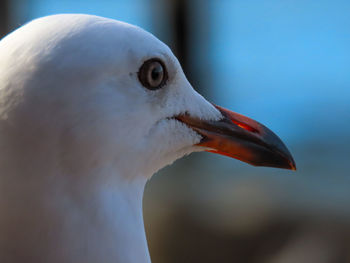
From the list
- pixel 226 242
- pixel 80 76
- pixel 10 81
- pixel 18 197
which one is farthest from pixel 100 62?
pixel 226 242

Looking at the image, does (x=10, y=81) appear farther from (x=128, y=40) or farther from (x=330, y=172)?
(x=330, y=172)

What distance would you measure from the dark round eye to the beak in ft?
0.46

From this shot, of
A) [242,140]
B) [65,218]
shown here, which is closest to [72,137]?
[65,218]

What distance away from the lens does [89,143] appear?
3.10 feet

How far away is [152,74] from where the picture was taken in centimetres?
106

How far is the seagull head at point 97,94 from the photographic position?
894 mm

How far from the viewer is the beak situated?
1216mm

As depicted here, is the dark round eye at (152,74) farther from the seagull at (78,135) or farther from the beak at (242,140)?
the beak at (242,140)

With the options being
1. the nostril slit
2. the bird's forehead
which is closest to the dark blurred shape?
the nostril slit

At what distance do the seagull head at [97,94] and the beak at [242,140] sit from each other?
0.04 metres

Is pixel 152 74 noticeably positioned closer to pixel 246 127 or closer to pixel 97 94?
pixel 97 94

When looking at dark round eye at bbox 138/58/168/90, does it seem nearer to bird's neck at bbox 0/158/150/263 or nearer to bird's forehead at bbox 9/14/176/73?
bird's forehead at bbox 9/14/176/73

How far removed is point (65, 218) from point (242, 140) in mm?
489

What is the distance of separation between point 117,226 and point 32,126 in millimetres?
255
